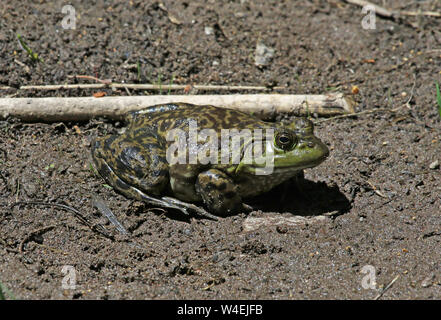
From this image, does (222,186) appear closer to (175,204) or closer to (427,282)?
(175,204)

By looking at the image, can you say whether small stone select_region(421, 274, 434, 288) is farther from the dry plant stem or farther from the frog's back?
the dry plant stem

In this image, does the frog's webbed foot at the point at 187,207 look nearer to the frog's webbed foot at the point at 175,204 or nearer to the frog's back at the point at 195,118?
the frog's webbed foot at the point at 175,204

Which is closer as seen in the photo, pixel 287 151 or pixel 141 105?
pixel 287 151

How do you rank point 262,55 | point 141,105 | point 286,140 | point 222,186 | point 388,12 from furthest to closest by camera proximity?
1. point 388,12
2. point 262,55
3. point 141,105
4. point 222,186
5. point 286,140

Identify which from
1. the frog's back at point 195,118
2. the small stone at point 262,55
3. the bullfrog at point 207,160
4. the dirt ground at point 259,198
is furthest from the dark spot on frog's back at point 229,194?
the small stone at point 262,55

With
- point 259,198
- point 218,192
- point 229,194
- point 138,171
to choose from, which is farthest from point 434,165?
point 138,171

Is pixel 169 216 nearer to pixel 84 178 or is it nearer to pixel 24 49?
pixel 84 178
